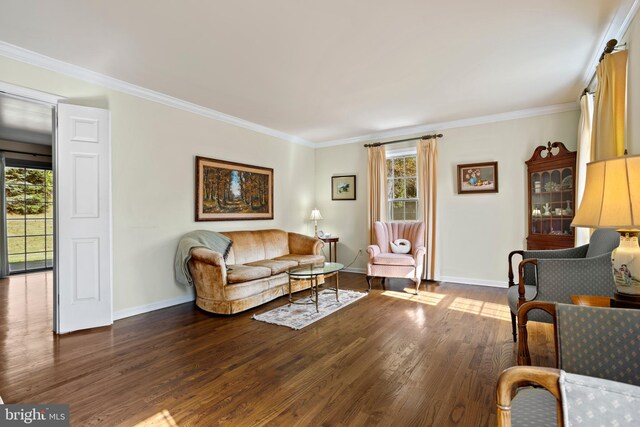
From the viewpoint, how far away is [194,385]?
215 cm

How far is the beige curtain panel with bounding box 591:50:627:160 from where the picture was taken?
8.08 ft

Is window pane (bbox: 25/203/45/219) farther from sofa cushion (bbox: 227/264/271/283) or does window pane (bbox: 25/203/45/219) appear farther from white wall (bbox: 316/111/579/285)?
white wall (bbox: 316/111/579/285)

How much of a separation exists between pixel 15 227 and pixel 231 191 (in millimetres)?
5107

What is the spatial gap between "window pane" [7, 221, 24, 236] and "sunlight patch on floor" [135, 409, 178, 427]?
22.9ft

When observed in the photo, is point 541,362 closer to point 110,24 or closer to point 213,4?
point 213,4

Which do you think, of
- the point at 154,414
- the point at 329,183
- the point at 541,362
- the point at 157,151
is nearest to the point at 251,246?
the point at 157,151

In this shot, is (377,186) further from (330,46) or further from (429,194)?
(330,46)

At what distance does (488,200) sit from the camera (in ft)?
16.6

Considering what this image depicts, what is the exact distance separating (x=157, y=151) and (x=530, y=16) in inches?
163

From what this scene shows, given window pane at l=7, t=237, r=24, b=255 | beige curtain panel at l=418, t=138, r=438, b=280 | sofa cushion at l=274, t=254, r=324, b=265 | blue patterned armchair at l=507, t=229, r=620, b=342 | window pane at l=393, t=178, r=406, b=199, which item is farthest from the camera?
window pane at l=7, t=237, r=24, b=255

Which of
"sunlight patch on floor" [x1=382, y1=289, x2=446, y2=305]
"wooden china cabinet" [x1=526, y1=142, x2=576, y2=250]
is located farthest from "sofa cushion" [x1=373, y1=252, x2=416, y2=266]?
"wooden china cabinet" [x1=526, y1=142, x2=576, y2=250]

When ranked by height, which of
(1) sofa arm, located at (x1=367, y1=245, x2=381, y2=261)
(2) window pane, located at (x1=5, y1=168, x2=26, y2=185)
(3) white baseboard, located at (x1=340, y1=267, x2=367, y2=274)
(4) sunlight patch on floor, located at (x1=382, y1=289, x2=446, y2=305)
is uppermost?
(2) window pane, located at (x1=5, y1=168, x2=26, y2=185)

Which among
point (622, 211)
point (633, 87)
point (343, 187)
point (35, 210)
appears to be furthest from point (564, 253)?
point (35, 210)

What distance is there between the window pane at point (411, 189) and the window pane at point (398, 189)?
10cm
